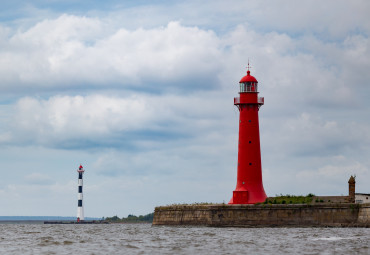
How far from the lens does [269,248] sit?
39250mm

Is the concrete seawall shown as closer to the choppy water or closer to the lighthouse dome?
the choppy water

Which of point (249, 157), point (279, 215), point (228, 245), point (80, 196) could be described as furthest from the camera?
point (80, 196)

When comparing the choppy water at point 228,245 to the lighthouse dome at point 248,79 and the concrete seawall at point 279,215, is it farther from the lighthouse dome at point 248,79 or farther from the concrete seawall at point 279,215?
the lighthouse dome at point 248,79

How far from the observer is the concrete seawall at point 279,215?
185 feet

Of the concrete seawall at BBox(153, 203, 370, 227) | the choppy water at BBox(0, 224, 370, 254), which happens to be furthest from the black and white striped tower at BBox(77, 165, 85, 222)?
the choppy water at BBox(0, 224, 370, 254)

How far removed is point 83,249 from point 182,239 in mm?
8401

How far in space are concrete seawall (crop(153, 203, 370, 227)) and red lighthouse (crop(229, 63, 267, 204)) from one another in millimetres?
1969

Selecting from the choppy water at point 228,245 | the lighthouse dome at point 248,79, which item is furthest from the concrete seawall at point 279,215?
the lighthouse dome at point 248,79

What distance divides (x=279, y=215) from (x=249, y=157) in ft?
20.0

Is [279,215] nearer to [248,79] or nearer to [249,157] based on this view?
[249,157]

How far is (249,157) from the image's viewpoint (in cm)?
6247

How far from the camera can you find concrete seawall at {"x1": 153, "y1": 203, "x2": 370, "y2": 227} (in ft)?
185

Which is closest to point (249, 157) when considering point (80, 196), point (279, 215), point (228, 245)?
point (279, 215)

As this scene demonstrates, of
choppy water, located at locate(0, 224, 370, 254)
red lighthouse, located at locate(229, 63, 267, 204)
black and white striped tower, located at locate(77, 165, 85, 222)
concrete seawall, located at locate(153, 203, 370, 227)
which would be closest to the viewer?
choppy water, located at locate(0, 224, 370, 254)
